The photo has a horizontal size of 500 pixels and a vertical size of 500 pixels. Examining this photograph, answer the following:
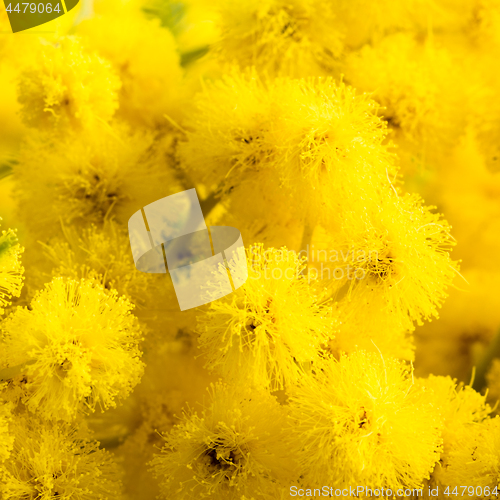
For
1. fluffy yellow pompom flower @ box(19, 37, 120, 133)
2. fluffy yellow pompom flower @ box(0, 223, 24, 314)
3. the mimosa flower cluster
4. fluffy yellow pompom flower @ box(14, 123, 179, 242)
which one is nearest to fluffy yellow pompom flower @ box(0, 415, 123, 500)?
the mimosa flower cluster

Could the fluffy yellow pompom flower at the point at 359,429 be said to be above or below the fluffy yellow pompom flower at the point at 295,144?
below

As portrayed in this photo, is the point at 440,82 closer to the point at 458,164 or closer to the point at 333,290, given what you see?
the point at 458,164

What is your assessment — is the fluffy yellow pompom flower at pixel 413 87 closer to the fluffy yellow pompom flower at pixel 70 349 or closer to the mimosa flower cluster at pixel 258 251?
the mimosa flower cluster at pixel 258 251

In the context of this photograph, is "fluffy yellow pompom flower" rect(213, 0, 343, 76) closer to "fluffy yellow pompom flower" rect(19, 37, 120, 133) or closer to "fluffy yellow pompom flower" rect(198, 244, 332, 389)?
"fluffy yellow pompom flower" rect(19, 37, 120, 133)

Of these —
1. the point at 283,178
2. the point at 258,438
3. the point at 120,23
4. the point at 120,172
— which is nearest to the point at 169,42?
the point at 120,23

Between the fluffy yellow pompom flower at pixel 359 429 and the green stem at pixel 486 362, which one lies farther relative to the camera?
the green stem at pixel 486 362

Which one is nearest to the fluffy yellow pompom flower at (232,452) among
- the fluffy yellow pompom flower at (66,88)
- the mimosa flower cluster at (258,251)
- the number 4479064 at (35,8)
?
the mimosa flower cluster at (258,251)
